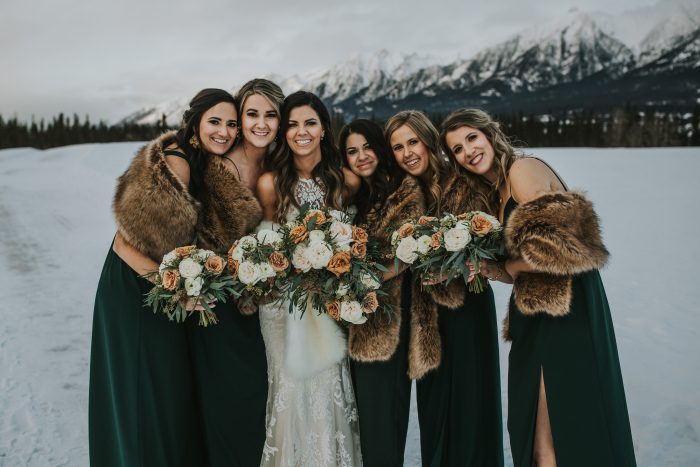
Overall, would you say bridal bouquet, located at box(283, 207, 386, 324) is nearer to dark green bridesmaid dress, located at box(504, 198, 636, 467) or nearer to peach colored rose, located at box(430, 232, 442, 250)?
peach colored rose, located at box(430, 232, 442, 250)

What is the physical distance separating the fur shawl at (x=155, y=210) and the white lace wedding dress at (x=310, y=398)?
79 centimetres

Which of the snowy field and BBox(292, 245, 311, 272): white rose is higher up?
BBox(292, 245, 311, 272): white rose

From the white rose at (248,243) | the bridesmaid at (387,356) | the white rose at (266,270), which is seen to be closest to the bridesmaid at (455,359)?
the bridesmaid at (387,356)

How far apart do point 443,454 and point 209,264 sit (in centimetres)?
228

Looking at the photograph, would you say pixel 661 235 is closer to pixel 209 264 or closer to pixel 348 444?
pixel 348 444

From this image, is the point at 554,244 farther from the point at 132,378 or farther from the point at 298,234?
the point at 132,378

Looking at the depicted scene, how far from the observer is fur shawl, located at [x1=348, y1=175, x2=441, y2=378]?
11.6ft

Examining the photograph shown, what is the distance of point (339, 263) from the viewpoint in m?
3.03

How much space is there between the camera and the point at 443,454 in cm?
380

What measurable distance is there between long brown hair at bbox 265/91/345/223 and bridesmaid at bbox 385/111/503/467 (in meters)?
0.55

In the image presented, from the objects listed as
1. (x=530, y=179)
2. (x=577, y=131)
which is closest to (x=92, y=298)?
(x=530, y=179)

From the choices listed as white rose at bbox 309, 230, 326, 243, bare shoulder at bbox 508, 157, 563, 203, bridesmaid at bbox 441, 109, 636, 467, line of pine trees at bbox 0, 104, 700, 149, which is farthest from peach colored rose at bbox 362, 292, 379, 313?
line of pine trees at bbox 0, 104, 700, 149

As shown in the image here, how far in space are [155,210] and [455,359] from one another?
2.35 meters

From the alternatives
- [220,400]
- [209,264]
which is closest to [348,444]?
[220,400]
